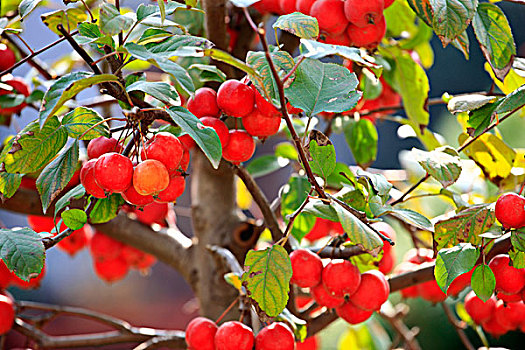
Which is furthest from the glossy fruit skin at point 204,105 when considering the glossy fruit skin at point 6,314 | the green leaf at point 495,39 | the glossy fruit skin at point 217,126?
the glossy fruit skin at point 6,314

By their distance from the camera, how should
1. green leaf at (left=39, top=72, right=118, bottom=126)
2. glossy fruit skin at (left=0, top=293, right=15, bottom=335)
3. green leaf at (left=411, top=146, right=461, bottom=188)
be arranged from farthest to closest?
glossy fruit skin at (left=0, top=293, right=15, bottom=335), green leaf at (left=411, top=146, right=461, bottom=188), green leaf at (left=39, top=72, right=118, bottom=126)

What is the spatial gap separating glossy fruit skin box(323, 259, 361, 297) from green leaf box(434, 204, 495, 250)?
0.25 feet

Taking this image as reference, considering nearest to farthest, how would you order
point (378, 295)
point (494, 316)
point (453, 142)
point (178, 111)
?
point (178, 111)
point (378, 295)
point (494, 316)
point (453, 142)

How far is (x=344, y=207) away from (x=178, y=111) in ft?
0.44

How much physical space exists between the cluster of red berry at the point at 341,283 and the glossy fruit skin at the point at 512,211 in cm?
12

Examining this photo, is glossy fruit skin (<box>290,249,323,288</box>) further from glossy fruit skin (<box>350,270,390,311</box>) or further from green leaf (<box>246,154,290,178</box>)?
green leaf (<box>246,154,290,178</box>)

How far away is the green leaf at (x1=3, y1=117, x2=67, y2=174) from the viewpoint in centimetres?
40

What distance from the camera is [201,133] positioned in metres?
0.37

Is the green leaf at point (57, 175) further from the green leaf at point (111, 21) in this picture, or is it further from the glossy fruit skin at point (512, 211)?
the glossy fruit skin at point (512, 211)

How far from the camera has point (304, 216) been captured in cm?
57

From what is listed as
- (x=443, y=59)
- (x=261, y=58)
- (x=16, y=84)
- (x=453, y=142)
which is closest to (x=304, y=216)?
(x=261, y=58)

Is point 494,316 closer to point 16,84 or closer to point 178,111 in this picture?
point 178,111

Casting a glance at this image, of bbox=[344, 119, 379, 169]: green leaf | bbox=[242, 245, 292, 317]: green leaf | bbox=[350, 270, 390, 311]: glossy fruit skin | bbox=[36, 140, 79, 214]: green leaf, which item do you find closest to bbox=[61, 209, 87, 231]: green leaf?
bbox=[36, 140, 79, 214]: green leaf

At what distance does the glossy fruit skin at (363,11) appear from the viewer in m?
0.45
